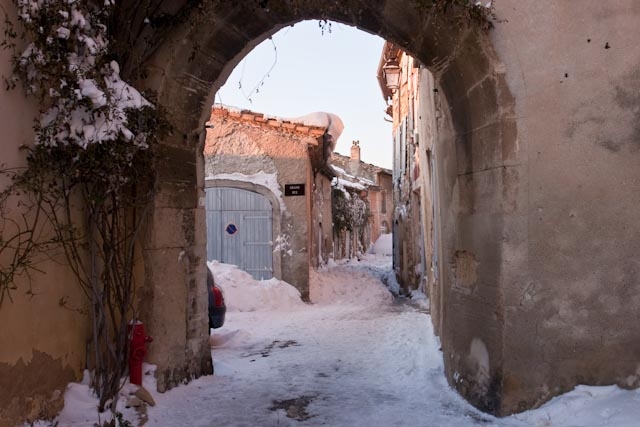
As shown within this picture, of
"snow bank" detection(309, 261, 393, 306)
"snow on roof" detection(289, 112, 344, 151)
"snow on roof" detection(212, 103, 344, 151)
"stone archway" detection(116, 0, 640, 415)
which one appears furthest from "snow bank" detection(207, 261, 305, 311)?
"stone archway" detection(116, 0, 640, 415)

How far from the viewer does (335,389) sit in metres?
4.50

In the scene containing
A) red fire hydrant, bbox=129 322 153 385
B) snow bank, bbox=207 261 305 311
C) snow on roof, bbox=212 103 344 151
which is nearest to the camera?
red fire hydrant, bbox=129 322 153 385

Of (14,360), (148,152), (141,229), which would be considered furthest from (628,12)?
(14,360)

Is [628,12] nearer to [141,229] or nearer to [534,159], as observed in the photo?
[534,159]

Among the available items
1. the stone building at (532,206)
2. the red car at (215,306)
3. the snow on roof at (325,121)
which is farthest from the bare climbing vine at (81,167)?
the snow on roof at (325,121)

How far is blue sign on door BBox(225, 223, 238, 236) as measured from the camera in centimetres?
1124

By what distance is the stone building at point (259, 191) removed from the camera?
11.0 metres

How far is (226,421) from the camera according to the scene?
3.71 m

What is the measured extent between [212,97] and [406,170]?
8.78 metres

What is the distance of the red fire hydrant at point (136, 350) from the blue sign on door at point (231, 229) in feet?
23.6

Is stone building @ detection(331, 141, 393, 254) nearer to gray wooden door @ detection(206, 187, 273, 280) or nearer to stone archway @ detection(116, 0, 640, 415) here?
gray wooden door @ detection(206, 187, 273, 280)

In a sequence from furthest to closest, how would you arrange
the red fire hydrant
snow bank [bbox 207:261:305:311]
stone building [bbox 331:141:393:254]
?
stone building [bbox 331:141:393:254]
snow bank [bbox 207:261:305:311]
the red fire hydrant

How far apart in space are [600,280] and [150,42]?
351cm

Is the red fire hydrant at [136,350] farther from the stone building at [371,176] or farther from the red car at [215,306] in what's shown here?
the stone building at [371,176]
